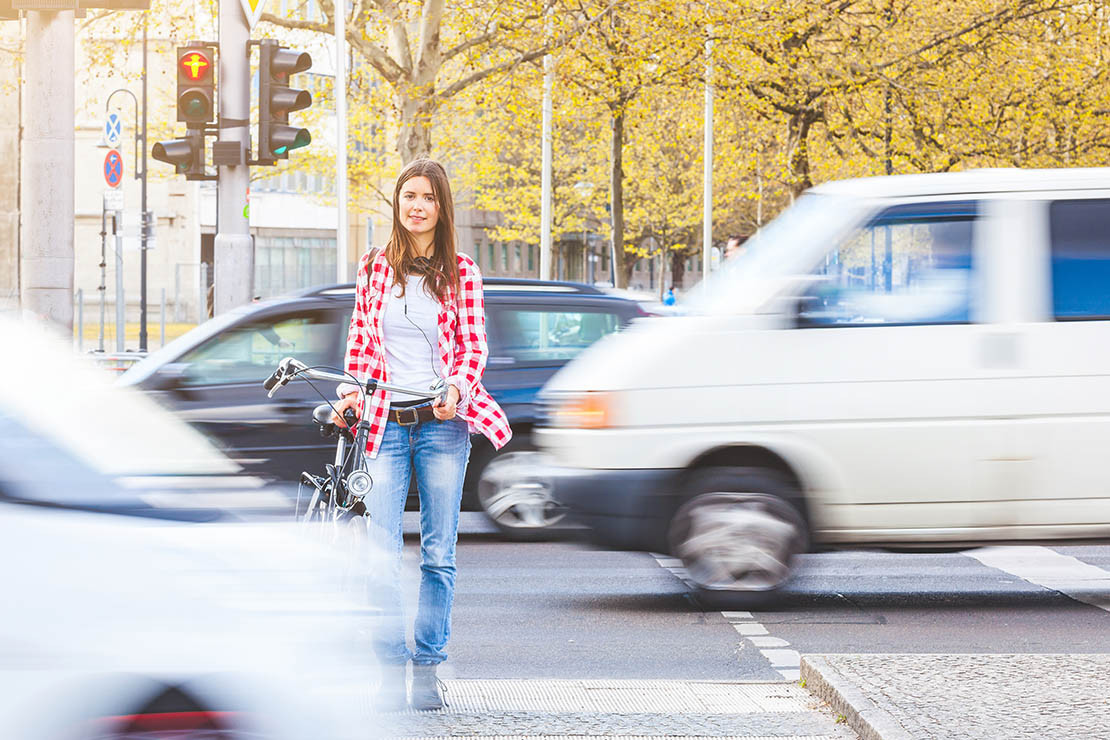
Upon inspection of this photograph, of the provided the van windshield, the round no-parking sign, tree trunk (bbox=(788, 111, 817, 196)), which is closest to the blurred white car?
the van windshield

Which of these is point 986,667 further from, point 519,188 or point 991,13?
point 519,188

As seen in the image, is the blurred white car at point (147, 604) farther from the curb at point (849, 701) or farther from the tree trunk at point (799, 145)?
the tree trunk at point (799, 145)

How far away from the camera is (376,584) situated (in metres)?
5.47

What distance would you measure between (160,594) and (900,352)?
5233 mm

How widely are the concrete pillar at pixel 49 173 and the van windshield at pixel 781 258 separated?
25.6ft

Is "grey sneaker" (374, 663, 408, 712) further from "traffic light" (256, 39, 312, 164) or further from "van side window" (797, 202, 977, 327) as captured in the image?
"traffic light" (256, 39, 312, 164)

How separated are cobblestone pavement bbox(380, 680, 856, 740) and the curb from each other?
49 millimetres

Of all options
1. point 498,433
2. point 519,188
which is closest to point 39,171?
point 498,433

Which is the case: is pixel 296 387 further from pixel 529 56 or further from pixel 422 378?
pixel 529 56

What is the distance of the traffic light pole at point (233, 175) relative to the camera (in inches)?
562

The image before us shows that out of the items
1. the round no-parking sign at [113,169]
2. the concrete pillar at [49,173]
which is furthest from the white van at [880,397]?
the round no-parking sign at [113,169]

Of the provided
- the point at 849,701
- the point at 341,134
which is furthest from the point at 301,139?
the point at 341,134

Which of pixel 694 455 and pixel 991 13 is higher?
pixel 991 13

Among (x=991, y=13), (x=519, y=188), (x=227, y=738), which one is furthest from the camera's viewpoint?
(x=519, y=188)
